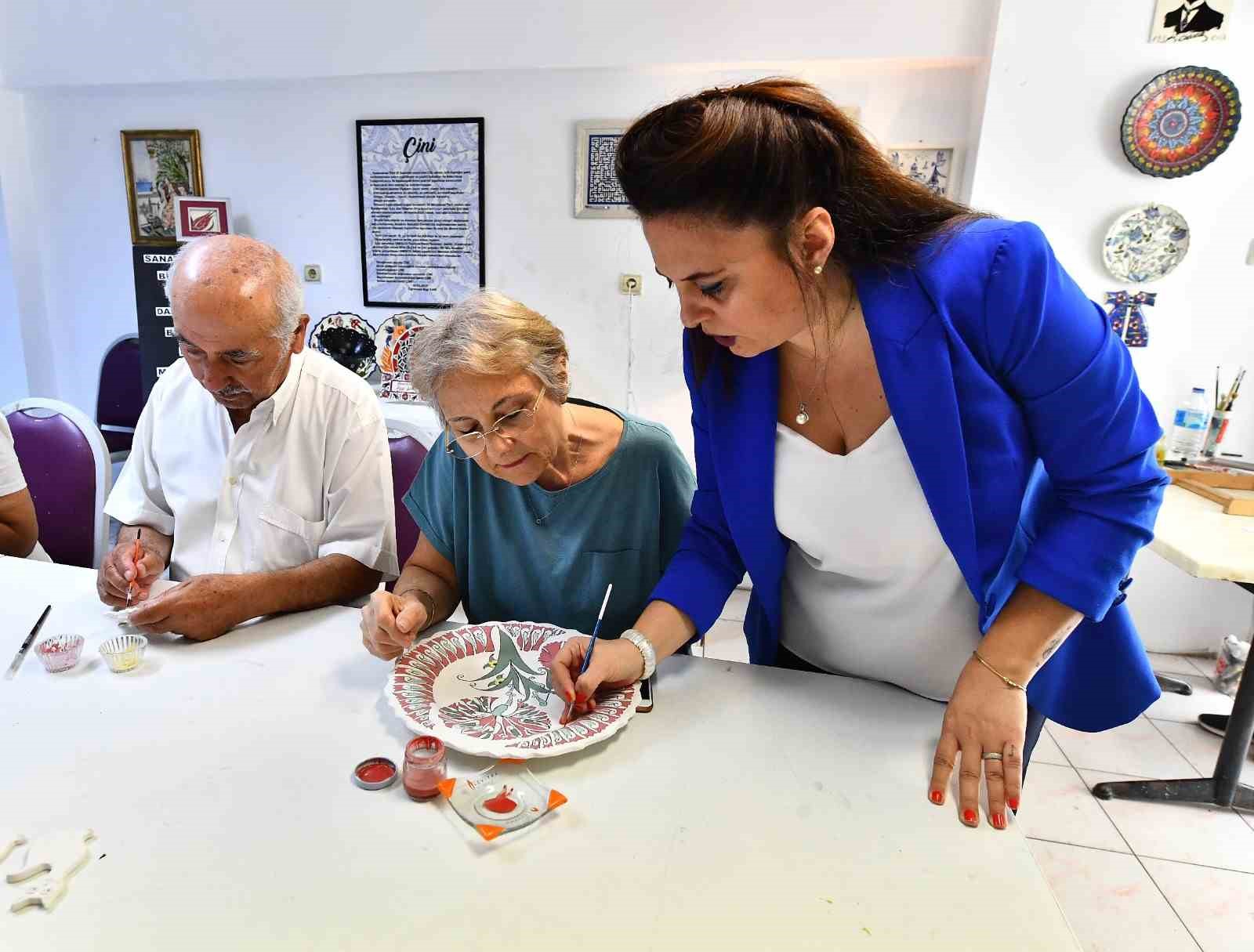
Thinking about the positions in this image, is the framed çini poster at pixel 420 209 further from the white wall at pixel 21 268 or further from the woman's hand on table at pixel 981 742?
the woman's hand on table at pixel 981 742

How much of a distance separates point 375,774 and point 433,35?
3075 mm

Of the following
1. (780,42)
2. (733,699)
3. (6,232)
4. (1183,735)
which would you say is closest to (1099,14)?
(780,42)

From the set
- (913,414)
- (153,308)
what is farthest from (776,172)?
(153,308)

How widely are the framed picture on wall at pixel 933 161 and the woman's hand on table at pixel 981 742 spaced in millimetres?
2481

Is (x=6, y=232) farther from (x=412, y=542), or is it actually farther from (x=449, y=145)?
(x=412, y=542)

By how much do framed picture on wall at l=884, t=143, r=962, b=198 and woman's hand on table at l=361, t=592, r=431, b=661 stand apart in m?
2.60

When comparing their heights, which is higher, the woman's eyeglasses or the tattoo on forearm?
the woman's eyeglasses

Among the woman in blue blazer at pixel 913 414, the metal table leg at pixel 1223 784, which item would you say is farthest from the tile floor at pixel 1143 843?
the woman in blue blazer at pixel 913 414

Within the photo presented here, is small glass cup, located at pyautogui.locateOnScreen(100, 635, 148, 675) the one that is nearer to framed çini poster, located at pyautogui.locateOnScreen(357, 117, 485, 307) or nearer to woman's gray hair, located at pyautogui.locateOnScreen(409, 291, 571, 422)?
woman's gray hair, located at pyautogui.locateOnScreen(409, 291, 571, 422)

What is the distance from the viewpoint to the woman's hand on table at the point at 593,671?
96 cm

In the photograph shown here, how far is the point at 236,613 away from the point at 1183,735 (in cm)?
286

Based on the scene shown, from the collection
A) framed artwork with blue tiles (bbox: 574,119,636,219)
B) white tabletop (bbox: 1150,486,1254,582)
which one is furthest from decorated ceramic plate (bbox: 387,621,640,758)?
framed artwork with blue tiles (bbox: 574,119,636,219)

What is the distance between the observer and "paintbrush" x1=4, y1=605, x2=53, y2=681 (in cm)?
106

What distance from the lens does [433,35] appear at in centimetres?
296
